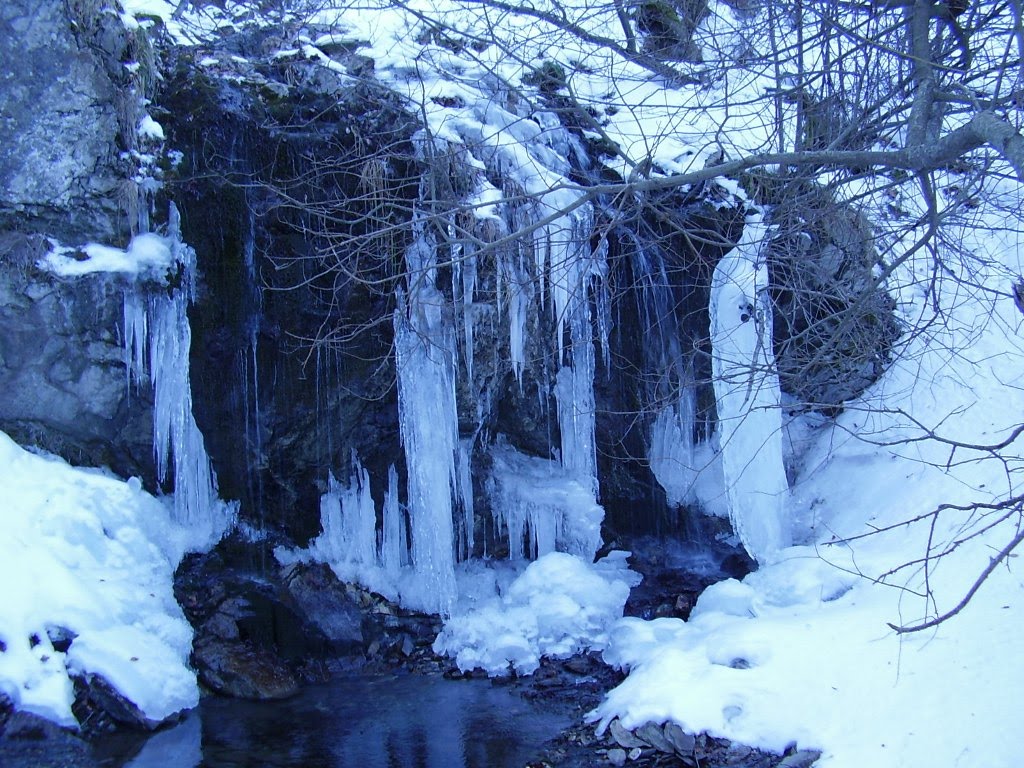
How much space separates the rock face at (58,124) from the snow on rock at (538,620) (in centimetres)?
428

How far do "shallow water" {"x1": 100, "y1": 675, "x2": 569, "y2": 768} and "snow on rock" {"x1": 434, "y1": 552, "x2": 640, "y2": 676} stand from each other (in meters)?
0.37

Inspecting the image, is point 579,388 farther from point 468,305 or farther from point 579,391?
point 468,305

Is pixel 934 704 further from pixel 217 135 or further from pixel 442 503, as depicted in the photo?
pixel 217 135

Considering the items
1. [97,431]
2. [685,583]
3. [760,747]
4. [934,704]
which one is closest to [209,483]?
[97,431]

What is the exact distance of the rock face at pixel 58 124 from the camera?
696 centimetres

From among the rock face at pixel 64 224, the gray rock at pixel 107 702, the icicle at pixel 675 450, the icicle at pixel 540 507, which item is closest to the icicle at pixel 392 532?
the icicle at pixel 540 507

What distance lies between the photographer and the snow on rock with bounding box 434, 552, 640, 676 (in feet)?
23.0

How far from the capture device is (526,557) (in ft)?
27.8

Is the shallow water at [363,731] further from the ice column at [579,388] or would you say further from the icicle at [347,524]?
the ice column at [579,388]

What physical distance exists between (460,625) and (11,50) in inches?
228

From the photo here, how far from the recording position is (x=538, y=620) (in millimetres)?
7250

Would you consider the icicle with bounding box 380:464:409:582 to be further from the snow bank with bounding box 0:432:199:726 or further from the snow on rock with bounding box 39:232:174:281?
the snow on rock with bounding box 39:232:174:281

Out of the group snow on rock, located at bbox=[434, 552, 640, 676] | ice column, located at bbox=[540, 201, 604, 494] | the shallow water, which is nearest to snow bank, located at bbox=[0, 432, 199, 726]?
the shallow water

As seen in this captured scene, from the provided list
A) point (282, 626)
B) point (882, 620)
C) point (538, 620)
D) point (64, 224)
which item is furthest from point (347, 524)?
point (882, 620)
